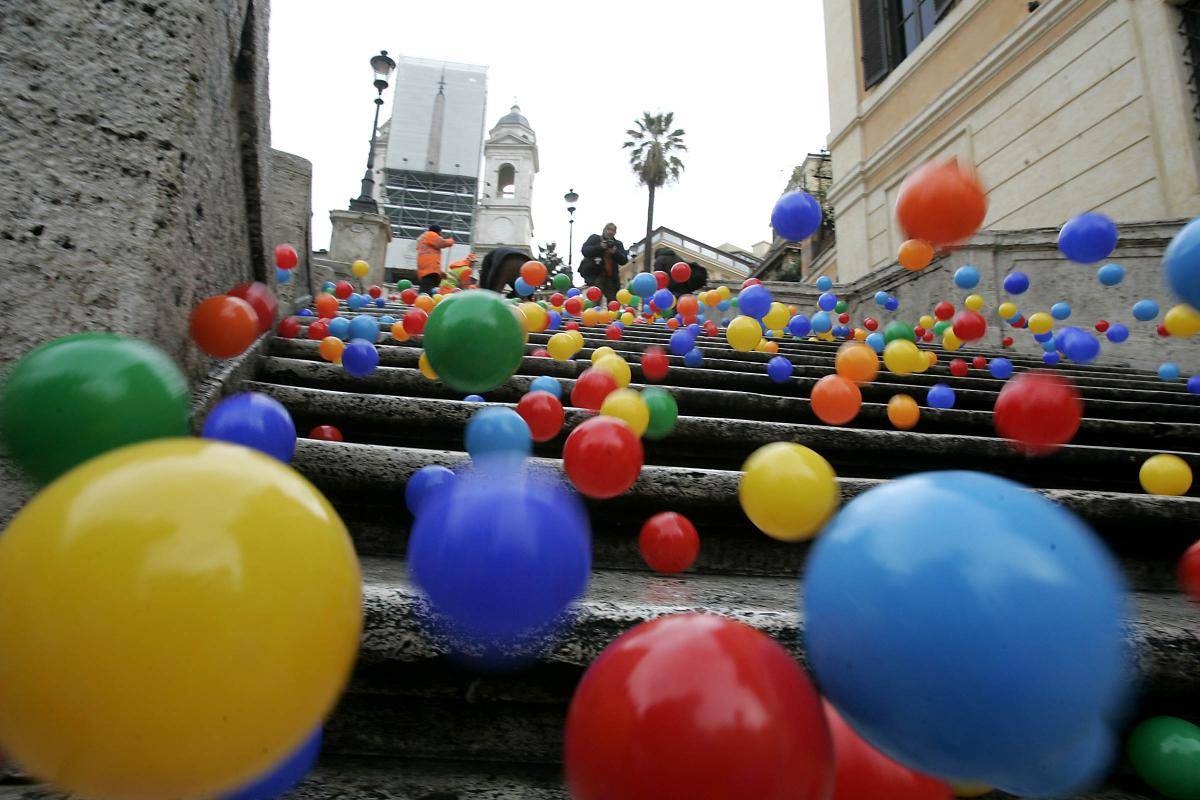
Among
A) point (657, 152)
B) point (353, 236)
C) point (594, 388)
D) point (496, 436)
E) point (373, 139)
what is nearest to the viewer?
point (496, 436)

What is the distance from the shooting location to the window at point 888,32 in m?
9.85

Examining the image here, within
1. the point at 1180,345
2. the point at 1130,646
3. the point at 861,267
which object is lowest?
the point at 1130,646

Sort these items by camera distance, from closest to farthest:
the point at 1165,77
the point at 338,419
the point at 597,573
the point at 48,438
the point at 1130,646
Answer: the point at 48,438, the point at 1130,646, the point at 597,573, the point at 338,419, the point at 1165,77

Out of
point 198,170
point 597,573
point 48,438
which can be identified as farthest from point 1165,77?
point 48,438

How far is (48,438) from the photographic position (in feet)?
3.14

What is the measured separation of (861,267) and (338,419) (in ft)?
32.2

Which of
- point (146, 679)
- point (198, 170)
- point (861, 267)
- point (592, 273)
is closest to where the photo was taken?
point (146, 679)

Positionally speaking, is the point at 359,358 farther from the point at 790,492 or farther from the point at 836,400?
the point at 836,400

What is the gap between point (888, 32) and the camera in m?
10.2

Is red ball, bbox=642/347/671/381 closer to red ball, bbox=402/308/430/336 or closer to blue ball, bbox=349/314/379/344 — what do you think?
red ball, bbox=402/308/430/336

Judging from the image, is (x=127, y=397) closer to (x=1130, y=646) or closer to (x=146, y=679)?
(x=146, y=679)

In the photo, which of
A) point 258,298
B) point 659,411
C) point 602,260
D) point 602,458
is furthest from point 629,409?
point 602,260

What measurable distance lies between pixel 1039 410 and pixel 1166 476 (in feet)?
2.03

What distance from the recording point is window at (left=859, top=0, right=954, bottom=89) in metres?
9.85
